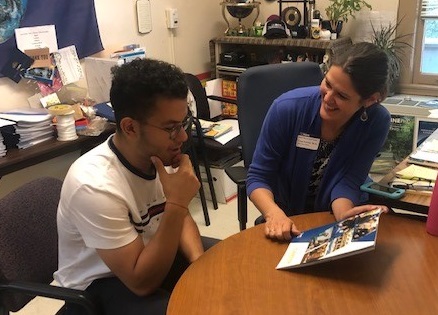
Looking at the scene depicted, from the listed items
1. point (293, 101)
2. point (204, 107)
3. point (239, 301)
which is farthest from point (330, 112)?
point (204, 107)

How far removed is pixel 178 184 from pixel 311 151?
0.62 metres

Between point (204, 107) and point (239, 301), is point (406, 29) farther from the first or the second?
point (239, 301)

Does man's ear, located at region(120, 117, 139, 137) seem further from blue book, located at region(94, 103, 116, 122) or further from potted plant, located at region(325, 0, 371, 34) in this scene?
potted plant, located at region(325, 0, 371, 34)

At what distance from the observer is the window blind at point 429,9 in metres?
3.32

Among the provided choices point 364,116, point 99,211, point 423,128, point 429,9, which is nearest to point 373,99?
point 364,116

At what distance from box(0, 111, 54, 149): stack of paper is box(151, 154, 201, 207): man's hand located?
1267 millimetres

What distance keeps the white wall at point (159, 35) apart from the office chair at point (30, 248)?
1.23 meters

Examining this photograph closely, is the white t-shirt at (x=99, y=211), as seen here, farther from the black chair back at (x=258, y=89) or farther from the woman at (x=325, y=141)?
the black chair back at (x=258, y=89)

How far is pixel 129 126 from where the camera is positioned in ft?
4.15

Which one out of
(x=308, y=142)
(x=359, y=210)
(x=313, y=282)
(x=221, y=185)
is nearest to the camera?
(x=313, y=282)

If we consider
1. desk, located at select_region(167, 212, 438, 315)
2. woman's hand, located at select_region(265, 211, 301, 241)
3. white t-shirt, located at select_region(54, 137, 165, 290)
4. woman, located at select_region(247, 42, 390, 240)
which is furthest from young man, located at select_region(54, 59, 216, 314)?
woman, located at select_region(247, 42, 390, 240)

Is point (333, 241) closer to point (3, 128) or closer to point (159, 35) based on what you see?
point (3, 128)

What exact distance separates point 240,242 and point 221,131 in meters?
1.69

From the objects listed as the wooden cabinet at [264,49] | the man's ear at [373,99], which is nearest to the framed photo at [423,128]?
the wooden cabinet at [264,49]
